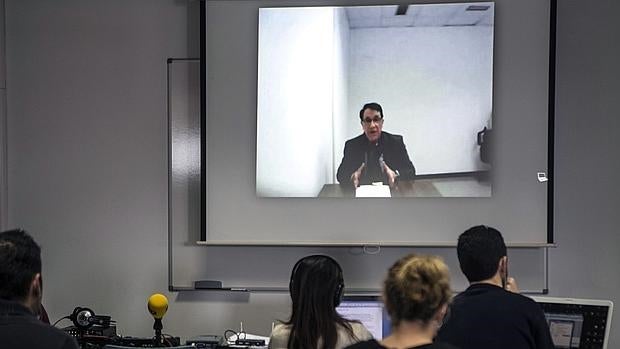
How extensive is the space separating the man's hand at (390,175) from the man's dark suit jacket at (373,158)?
0.02m

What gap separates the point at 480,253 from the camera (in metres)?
2.56

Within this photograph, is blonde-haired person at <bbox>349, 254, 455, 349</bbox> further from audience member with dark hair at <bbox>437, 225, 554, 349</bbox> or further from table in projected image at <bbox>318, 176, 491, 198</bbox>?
table in projected image at <bbox>318, 176, 491, 198</bbox>

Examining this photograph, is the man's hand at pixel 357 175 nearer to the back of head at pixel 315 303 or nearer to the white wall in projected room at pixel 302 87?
the white wall in projected room at pixel 302 87

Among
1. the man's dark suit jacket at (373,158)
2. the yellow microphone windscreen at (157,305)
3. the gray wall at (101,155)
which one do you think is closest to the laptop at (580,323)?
the man's dark suit jacket at (373,158)

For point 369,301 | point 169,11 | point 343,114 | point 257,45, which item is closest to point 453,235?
point 369,301

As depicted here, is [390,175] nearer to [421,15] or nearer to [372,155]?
[372,155]

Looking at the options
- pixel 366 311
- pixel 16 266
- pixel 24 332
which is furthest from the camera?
pixel 366 311

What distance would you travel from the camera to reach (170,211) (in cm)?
413

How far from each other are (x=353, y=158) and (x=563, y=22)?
136 cm

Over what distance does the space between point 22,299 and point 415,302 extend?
1.07 metres

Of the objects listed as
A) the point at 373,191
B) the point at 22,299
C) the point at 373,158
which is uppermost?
the point at 373,158

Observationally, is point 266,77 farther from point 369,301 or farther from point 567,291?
point 567,291

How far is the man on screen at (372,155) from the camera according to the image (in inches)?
155

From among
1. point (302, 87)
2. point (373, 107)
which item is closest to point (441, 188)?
point (373, 107)
